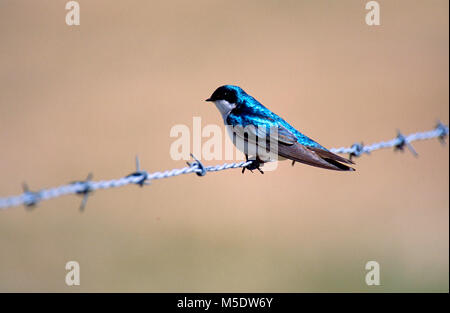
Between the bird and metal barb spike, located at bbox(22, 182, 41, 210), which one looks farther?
the bird

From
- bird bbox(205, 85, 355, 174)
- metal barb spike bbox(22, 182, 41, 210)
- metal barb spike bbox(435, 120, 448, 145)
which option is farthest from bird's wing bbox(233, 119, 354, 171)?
metal barb spike bbox(22, 182, 41, 210)

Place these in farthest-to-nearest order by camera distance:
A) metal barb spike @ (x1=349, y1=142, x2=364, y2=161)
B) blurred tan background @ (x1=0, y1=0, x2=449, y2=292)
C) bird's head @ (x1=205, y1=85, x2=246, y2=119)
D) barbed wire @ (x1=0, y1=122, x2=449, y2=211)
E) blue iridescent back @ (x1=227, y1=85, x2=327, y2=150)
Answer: blurred tan background @ (x1=0, y1=0, x2=449, y2=292)
bird's head @ (x1=205, y1=85, x2=246, y2=119)
blue iridescent back @ (x1=227, y1=85, x2=327, y2=150)
metal barb spike @ (x1=349, y1=142, x2=364, y2=161)
barbed wire @ (x1=0, y1=122, x2=449, y2=211)

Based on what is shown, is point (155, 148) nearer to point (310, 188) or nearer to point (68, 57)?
point (310, 188)

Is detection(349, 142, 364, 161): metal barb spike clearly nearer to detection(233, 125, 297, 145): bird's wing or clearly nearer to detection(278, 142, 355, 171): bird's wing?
detection(278, 142, 355, 171): bird's wing

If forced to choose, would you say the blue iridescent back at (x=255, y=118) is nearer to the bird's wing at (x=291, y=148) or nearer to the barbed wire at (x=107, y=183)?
the bird's wing at (x=291, y=148)

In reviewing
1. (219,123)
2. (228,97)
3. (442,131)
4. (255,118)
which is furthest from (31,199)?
(219,123)

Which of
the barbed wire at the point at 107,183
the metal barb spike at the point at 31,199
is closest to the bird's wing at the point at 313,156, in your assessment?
the barbed wire at the point at 107,183
